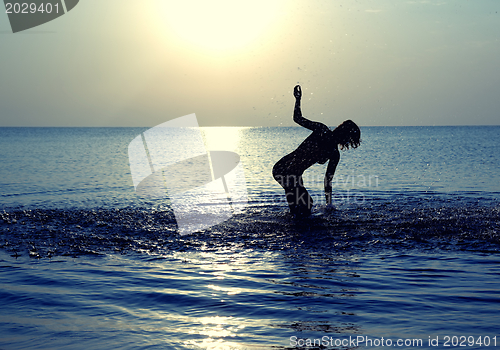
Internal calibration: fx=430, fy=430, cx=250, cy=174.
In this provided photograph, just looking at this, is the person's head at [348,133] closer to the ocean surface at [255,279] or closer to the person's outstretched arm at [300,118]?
the person's outstretched arm at [300,118]

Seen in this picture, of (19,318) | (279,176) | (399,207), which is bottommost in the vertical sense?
(399,207)

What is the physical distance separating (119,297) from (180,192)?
1424cm

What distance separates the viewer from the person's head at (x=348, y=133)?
38.3 ft

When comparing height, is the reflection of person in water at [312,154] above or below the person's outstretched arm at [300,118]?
below

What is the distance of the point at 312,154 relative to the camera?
39.7 feet

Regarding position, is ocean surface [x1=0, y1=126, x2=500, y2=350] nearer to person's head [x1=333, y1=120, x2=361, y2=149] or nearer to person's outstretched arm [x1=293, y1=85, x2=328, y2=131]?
person's head [x1=333, y1=120, x2=361, y2=149]

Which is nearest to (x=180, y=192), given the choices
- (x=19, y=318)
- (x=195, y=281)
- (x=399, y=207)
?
(x=399, y=207)

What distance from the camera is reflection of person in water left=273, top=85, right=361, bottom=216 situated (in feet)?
38.4

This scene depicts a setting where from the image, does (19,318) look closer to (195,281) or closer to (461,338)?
(195,281)

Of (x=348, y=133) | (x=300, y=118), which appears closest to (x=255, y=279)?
(x=300, y=118)

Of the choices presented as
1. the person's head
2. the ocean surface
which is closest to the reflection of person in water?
the person's head

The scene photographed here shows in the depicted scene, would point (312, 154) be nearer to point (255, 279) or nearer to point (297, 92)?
point (297, 92)

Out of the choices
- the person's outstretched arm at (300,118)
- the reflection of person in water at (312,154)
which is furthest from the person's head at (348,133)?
the person's outstretched arm at (300,118)

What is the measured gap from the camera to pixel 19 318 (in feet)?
20.1
